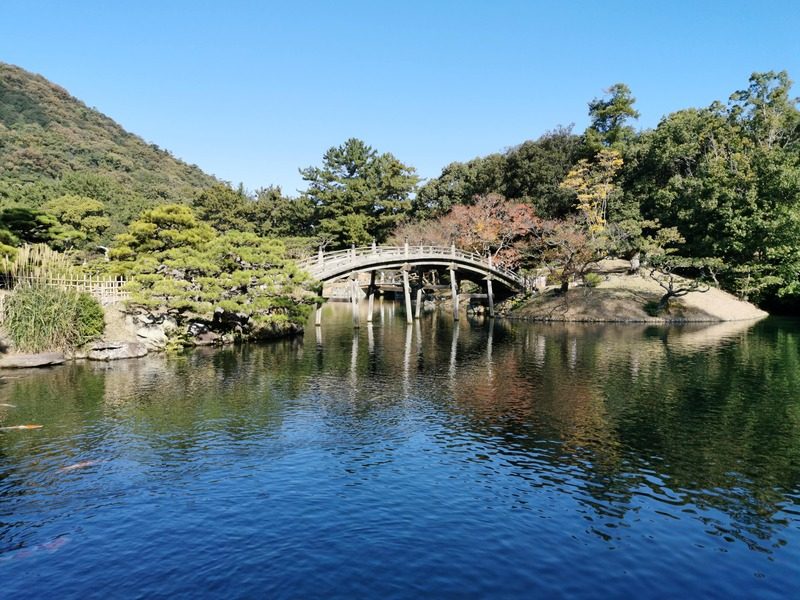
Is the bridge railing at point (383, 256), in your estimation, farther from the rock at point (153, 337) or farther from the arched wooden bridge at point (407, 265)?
the rock at point (153, 337)

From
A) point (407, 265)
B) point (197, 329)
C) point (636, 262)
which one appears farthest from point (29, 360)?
point (636, 262)

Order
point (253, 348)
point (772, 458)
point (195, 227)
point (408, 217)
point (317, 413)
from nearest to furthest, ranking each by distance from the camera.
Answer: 1. point (772, 458)
2. point (317, 413)
3. point (253, 348)
4. point (195, 227)
5. point (408, 217)

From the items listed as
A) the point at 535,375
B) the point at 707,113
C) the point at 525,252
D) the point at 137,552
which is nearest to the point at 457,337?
the point at 535,375

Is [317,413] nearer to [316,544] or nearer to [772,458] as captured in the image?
[316,544]

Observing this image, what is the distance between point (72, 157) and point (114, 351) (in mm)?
94104

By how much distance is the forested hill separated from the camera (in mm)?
75875

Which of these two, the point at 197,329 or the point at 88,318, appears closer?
the point at 88,318

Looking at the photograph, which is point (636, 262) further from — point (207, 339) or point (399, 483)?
point (399, 483)

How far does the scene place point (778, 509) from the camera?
487 inches

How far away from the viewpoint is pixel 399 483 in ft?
45.4

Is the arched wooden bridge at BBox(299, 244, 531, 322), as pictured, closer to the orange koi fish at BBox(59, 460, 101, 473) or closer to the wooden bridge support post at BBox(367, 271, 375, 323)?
the wooden bridge support post at BBox(367, 271, 375, 323)

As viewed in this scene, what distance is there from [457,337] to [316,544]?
96.4ft

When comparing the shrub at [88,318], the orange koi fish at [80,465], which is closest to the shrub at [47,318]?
the shrub at [88,318]

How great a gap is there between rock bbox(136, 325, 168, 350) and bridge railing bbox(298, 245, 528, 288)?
10.7 m
